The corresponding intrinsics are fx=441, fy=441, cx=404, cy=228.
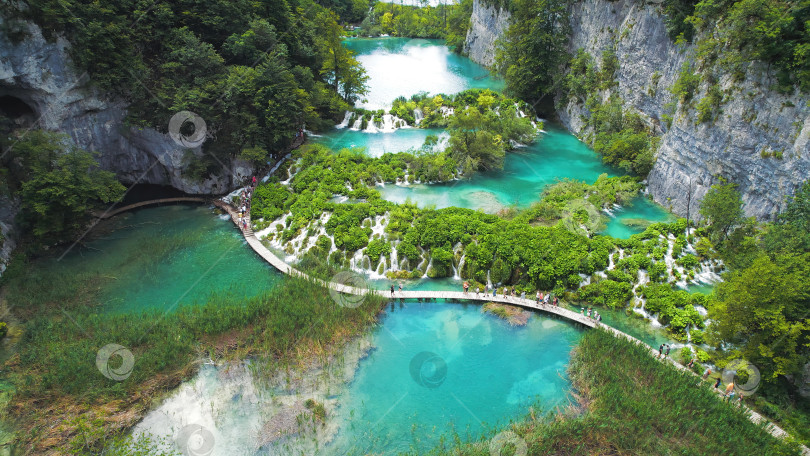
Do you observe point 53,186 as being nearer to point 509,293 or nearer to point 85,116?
point 85,116

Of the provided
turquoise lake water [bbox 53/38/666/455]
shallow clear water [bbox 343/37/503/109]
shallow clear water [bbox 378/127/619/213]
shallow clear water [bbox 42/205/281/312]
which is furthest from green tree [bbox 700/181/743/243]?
shallow clear water [bbox 343/37/503/109]

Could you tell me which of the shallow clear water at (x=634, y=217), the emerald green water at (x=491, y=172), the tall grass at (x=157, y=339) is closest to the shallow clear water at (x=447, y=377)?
the tall grass at (x=157, y=339)

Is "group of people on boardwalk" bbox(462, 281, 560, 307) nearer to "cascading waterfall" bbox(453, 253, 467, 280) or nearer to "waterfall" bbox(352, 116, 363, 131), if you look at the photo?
"cascading waterfall" bbox(453, 253, 467, 280)

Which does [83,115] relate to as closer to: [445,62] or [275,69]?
[275,69]

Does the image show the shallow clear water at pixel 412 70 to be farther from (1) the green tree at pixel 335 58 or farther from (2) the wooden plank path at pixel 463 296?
(2) the wooden plank path at pixel 463 296

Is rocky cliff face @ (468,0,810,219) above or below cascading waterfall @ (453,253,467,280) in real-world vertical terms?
above

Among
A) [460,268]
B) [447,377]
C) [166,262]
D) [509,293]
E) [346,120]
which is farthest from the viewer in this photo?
[346,120]

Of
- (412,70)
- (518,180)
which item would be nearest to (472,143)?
(518,180)
